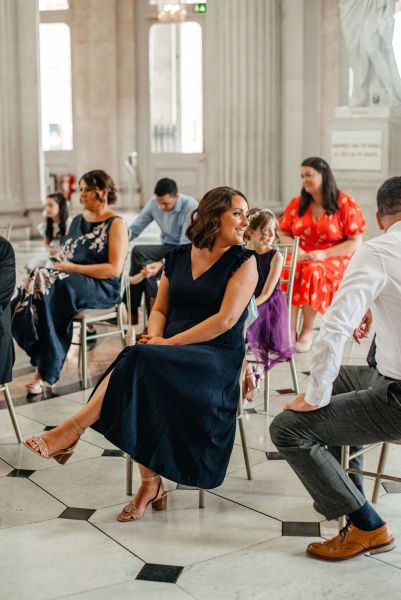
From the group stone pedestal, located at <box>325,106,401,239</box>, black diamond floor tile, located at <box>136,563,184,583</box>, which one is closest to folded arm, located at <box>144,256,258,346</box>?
black diamond floor tile, located at <box>136,563,184,583</box>

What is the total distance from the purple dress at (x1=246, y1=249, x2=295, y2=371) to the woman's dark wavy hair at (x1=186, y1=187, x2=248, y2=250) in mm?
1369

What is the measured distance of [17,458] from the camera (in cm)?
426

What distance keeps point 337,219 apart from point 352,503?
3.60 m

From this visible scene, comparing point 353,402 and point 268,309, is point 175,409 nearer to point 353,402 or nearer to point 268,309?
point 353,402

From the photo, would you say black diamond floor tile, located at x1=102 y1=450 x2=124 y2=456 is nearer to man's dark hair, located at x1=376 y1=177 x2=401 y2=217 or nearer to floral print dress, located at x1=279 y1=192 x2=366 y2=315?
man's dark hair, located at x1=376 y1=177 x2=401 y2=217

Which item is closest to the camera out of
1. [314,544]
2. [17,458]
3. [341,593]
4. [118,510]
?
[341,593]

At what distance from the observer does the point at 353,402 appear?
2.93 meters

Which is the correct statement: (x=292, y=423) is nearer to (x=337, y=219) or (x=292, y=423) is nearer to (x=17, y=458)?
(x=17, y=458)

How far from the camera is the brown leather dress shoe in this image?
3.06m

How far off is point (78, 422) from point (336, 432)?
3.29 ft

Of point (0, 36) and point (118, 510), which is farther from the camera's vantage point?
point (0, 36)

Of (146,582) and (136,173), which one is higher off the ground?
(136,173)

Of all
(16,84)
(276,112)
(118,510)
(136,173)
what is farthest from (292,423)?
(136,173)

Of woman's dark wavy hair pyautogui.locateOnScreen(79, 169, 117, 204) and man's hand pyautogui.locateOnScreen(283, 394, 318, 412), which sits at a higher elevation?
woman's dark wavy hair pyautogui.locateOnScreen(79, 169, 117, 204)
